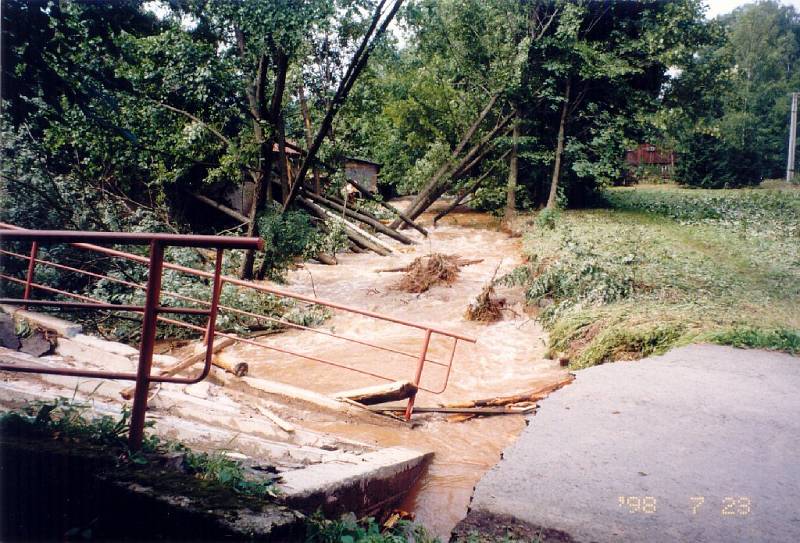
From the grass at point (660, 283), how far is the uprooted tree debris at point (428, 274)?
6.97ft

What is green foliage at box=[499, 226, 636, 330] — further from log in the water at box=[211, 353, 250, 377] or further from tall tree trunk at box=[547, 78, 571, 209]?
tall tree trunk at box=[547, 78, 571, 209]

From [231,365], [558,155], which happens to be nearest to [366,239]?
[558,155]

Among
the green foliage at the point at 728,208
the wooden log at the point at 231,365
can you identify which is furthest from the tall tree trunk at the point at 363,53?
the green foliage at the point at 728,208

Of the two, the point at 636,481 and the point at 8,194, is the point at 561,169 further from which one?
the point at 636,481

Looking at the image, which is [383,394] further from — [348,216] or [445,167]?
[445,167]

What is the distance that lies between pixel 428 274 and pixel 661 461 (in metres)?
10.3

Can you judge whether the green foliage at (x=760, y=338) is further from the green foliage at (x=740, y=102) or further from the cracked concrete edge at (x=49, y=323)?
the green foliage at (x=740, y=102)

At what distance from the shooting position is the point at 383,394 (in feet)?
19.7

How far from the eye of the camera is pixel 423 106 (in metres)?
25.3

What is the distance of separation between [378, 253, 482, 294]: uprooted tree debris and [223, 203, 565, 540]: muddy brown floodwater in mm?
234

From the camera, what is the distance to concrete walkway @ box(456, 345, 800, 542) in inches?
123

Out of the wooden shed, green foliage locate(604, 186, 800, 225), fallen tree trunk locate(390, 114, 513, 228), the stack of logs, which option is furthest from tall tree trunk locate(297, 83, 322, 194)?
green foliage locate(604, 186, 800, 225)

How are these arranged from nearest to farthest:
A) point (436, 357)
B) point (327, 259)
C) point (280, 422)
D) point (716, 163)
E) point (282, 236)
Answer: point (280, 422) → point (436, 357) → point (282, 236) → point (327, 259) → point (716, 163)

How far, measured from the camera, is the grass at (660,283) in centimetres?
727
